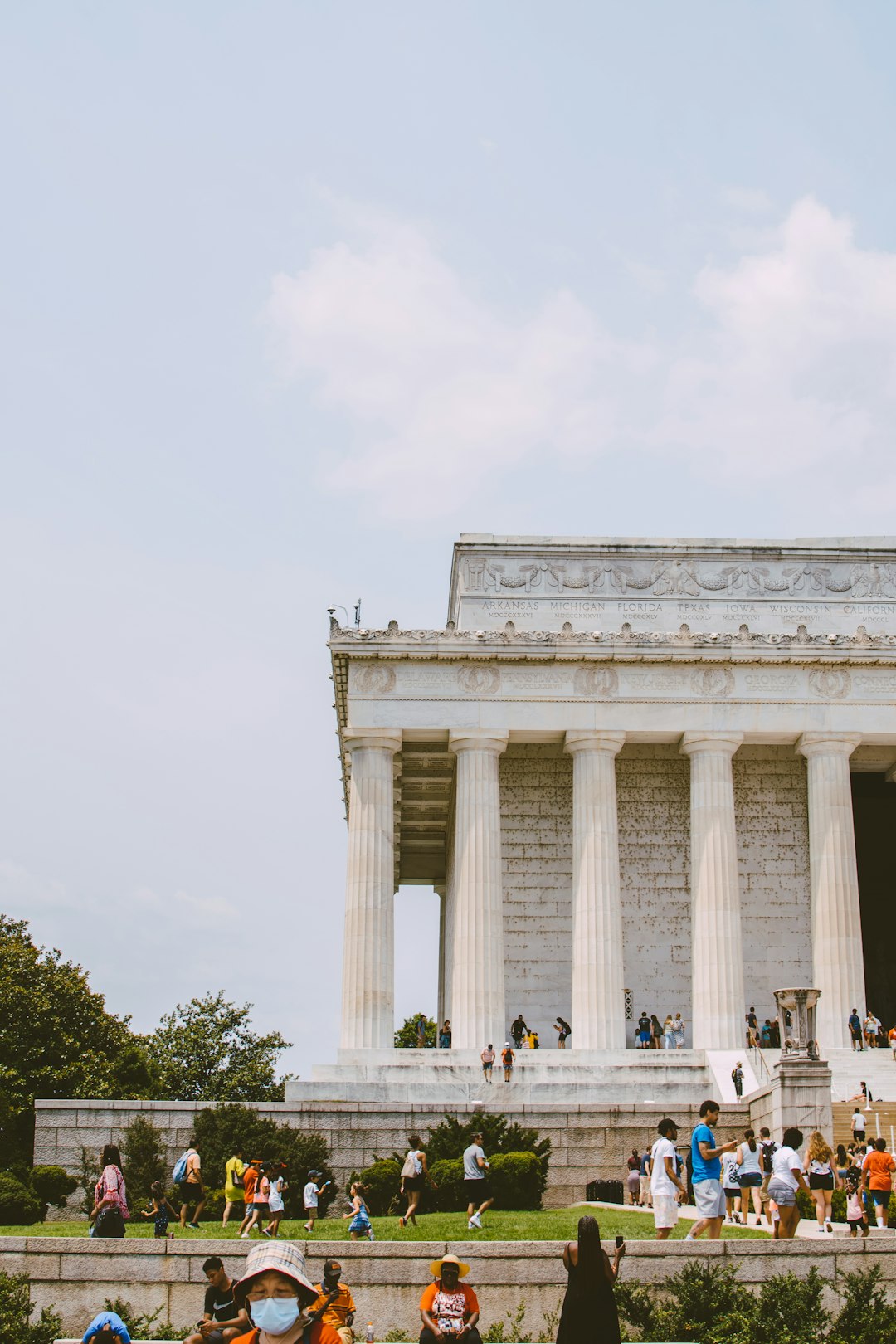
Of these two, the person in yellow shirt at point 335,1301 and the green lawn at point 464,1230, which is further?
the green lawn at point 464,1230

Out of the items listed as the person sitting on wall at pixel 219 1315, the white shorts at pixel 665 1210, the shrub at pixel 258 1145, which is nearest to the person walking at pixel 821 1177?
the white shorts at pixel 665 1210

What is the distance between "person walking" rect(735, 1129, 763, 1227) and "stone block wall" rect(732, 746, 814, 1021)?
24.0 metres

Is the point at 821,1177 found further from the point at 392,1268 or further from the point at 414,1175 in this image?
the point at 392,1268

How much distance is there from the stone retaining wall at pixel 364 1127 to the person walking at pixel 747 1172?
8.02 meters

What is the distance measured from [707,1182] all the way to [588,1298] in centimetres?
881

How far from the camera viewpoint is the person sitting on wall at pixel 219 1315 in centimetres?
1234

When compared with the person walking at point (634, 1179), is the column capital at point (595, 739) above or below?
above

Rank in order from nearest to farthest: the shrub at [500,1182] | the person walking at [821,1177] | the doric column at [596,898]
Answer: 1. the person walking at [821,1177]
2. the shrub at [500,1182]
3. the doric column at [596,898]

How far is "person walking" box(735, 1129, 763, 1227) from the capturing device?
85.8ft

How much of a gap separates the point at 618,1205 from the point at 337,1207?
6.31 m

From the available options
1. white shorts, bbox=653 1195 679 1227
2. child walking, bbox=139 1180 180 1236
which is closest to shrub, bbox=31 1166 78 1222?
child walking, bbox=139 1180 180 1236

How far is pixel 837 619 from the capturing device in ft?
179

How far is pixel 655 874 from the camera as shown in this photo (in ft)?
171

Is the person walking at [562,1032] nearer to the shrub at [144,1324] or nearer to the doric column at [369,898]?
the doric column at [369,898]
